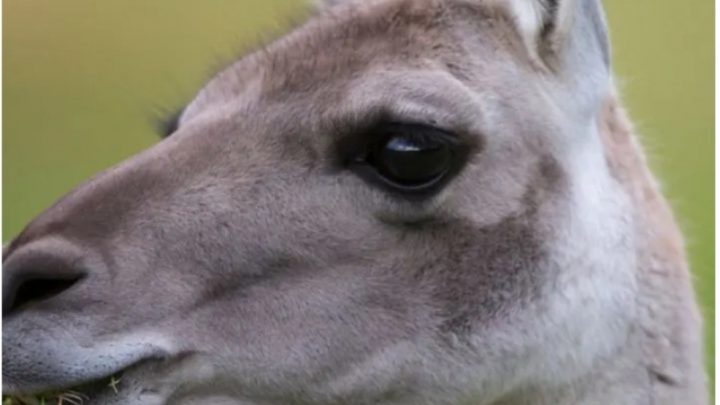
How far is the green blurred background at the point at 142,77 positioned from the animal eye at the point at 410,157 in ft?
4.19

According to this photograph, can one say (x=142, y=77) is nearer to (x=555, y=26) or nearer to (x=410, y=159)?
(x=555, y=26)

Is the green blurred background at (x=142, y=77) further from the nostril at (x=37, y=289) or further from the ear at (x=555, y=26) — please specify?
the nostril at (x=37, y=289)

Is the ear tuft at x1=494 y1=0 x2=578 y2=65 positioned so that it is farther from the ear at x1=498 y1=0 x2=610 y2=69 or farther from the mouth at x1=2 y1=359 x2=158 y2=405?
the mouth at x1=2 y1=359 x2=158 y2=405

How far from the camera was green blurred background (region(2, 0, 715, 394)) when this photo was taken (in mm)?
5215

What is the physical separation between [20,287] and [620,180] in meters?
1.61

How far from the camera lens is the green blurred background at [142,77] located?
5.21 meters

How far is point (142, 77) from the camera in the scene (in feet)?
21.1

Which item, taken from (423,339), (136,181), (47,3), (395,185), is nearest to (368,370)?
(423,339)

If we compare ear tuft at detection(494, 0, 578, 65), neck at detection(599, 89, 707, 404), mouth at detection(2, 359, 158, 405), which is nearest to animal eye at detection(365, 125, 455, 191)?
ear tuft at detection(494, 0, 578, 65)

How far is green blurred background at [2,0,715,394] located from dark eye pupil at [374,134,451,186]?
51.0 inches

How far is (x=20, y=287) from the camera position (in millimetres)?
3316

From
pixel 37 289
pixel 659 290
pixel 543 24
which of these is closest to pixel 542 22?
pixel 543 24

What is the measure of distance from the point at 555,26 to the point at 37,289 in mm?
1487

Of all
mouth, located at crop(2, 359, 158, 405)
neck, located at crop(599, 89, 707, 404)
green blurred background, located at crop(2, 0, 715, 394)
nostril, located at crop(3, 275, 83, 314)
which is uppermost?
green blurred background, located at crop(2, 0, 715, 394)
